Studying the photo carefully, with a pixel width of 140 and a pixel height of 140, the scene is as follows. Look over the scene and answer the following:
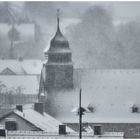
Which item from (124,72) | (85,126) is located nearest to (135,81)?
(124,72)

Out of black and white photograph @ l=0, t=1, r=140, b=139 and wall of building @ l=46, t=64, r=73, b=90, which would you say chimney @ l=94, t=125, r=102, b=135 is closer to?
black and white photograph @ l=0, t=1, r=140, b=139

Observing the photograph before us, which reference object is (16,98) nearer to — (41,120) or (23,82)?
(23,82)

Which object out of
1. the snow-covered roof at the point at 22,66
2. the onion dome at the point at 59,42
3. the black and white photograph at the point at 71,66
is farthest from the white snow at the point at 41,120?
the onion dome at the point at 59,42

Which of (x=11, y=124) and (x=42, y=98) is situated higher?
(x=42, y=98)

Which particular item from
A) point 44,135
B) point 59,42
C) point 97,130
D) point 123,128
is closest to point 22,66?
point 59,42

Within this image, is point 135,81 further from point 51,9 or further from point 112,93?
point 51,9

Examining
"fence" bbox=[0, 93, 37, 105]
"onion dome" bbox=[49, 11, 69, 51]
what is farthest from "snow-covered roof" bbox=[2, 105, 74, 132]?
"onion dome" bbox=[49, 11, 69, 51]

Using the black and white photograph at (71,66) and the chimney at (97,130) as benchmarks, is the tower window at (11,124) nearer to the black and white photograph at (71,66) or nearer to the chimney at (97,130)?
the black and white photograph at (71,66)
